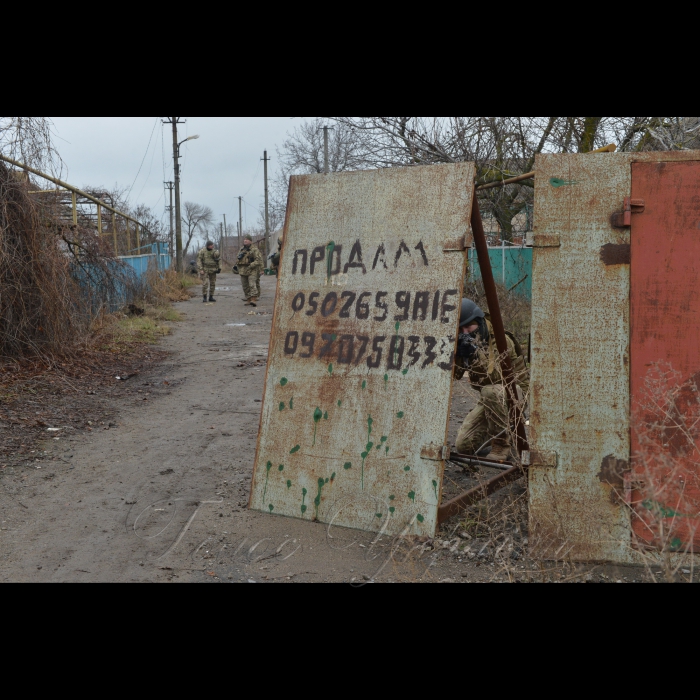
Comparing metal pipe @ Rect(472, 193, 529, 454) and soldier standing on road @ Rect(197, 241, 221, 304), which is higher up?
soldier standing on road @ Rect(197, 241, 221, 304)

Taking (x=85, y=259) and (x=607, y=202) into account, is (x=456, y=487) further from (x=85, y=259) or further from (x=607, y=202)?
(x=85, y=259)

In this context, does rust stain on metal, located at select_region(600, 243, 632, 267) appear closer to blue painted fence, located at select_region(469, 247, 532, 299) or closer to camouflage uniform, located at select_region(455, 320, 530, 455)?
camouflage uniform, located at select_region(455, 320, 530, 455)

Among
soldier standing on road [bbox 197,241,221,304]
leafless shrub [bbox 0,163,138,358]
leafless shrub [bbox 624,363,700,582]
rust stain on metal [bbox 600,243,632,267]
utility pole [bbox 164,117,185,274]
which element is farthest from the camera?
utility pole [bbox 164,117,185,274]

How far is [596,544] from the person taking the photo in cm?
353

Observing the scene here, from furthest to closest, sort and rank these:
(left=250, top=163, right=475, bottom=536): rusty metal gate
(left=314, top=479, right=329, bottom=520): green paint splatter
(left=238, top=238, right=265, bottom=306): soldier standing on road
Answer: (left=238, top=238, right=265, bottom=306): soldier standing on road → (left=314, top=479, right=329, bottom=520): green paint splatter → (left=250, top=163, right=475, bottom=536): rusty metal gate

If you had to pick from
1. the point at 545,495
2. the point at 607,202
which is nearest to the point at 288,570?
the point at 545,495

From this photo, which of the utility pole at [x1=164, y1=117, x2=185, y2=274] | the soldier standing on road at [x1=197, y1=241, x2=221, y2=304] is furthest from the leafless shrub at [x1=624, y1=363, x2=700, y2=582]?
the utility pole at [x1=164, y1=117, x2=185, y2=274]

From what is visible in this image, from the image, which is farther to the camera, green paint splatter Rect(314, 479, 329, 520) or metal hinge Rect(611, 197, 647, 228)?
green paint splatter Rect(314, 479, 329, 520)

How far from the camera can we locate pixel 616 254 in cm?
359

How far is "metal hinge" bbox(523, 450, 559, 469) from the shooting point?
3.61 m

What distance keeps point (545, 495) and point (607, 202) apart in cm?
164

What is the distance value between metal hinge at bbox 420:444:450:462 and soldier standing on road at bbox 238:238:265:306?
1519 centimetres

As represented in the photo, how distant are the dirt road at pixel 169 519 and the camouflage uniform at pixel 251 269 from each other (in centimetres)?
1139

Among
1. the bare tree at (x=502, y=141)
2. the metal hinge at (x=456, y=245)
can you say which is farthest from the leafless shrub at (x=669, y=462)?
the bare tree at (x=502, y=141)
